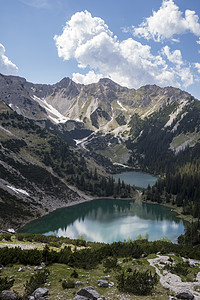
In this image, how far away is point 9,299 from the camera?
13961 millimetres

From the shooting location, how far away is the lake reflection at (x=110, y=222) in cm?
A: 8950

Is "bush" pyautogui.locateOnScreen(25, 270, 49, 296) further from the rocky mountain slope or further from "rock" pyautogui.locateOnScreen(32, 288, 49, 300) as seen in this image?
the rocky mountain slope

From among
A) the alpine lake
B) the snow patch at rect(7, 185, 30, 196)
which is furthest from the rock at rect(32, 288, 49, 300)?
the snow patch at rect(7, 185, 30, 196)

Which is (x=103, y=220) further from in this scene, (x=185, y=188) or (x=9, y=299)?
(x=9, y=299)

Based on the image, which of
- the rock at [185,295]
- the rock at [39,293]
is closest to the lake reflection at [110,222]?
the rock at [185,295]

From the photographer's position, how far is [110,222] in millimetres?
109312

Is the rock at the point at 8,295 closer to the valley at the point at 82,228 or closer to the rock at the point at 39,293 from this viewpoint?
the valley at the point at 82,228

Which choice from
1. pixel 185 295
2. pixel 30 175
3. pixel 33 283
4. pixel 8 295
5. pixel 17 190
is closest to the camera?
pixel 8 295

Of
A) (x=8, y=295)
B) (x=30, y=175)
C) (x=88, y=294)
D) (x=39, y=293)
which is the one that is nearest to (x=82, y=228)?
(x=30, y=175)

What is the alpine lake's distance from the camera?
88.9 m

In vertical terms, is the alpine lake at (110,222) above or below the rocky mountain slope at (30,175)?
below

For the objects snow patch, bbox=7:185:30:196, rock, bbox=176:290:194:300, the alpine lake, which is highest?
rock, bbox=176:290:194:300

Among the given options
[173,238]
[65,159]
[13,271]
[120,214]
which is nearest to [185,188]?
[120,214]

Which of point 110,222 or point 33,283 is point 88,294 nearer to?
point 33,283
